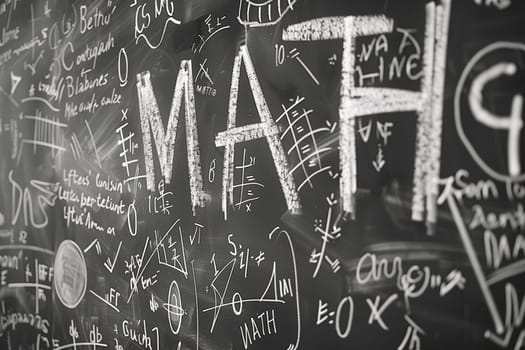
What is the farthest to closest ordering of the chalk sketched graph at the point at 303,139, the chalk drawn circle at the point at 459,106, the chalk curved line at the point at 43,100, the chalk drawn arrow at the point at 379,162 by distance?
the chalk curved line at the point at 43,100
the chalk sketched graph at the point at 303,139
the chalk drawn arrow at the point at 379,162
the chalk drawn circle at the point at 459,106

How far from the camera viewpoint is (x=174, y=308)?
1.60 meters

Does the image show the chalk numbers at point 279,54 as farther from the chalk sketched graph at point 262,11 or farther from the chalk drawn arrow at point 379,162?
the chalk drawn arrow at point 379,162

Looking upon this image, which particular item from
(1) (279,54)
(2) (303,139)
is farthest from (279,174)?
(1) (279,54)

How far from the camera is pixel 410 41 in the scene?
102cm

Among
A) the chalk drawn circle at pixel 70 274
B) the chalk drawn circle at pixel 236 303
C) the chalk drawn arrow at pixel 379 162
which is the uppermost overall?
the chalk drawn arrow at pixel 379 162

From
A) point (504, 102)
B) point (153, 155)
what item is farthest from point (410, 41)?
point (153, 155)

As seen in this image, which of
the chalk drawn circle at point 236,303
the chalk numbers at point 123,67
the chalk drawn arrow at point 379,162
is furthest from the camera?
the chalk numbers at point 123,67

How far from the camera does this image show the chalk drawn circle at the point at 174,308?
1.58 metres

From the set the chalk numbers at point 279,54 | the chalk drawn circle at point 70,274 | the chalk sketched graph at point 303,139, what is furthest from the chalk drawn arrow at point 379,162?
the chalk drawn circle at point 70,274

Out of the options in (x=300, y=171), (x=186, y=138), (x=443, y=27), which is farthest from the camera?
(x=186, y=138)

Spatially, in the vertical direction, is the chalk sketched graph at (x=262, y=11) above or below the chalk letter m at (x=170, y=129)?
above

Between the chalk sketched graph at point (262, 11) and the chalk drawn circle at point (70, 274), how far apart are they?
3.71 feet

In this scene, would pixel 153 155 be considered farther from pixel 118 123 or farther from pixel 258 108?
pixel 258 108

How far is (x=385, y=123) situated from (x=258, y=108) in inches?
14.9
